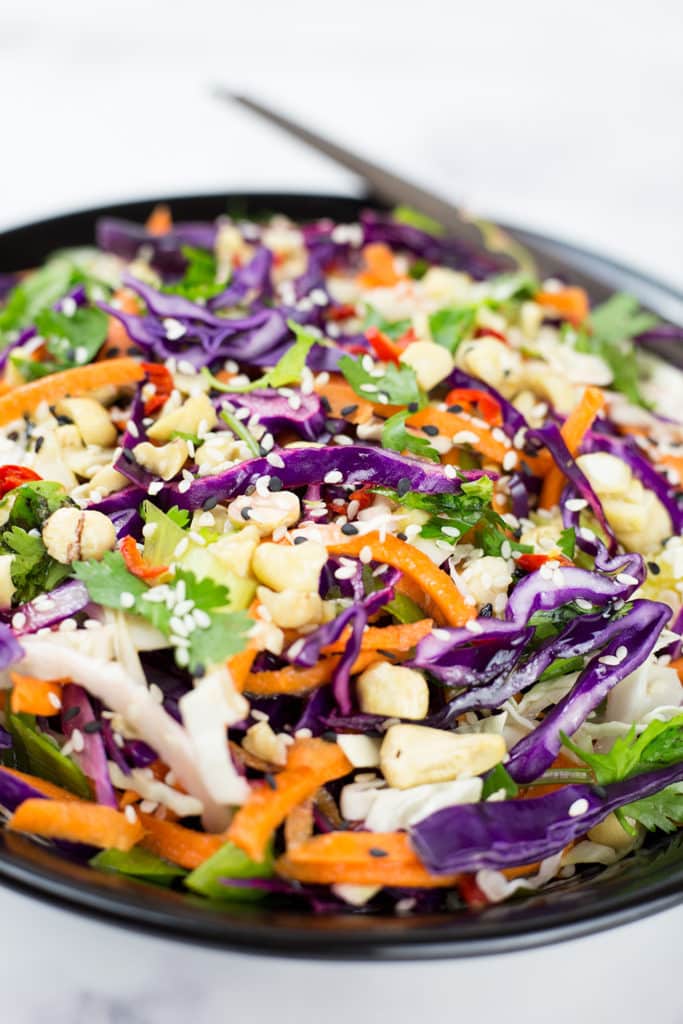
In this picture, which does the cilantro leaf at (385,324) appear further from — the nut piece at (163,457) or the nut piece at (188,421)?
the nut piece at (163,457)

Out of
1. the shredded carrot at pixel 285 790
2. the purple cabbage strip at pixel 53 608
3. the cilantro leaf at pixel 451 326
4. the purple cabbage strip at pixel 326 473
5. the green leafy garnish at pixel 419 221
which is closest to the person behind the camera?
the shredded carrot at pixel 285 790

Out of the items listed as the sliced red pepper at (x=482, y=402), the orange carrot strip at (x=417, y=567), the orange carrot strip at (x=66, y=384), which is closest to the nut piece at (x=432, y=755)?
the orange carrot strip at (x=417, y=567)

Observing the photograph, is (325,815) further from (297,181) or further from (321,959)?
(297,181)

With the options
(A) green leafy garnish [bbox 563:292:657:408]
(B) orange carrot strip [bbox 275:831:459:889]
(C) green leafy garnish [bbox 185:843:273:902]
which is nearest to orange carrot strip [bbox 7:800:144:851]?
(C) green leafy garnish [bbox 185:843:273:902]

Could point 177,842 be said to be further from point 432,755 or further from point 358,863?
point 432,755

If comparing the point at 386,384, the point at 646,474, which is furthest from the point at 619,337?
the point at 386,384

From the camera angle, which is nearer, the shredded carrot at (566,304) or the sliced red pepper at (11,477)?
the sliced red pepper at (11,477)
